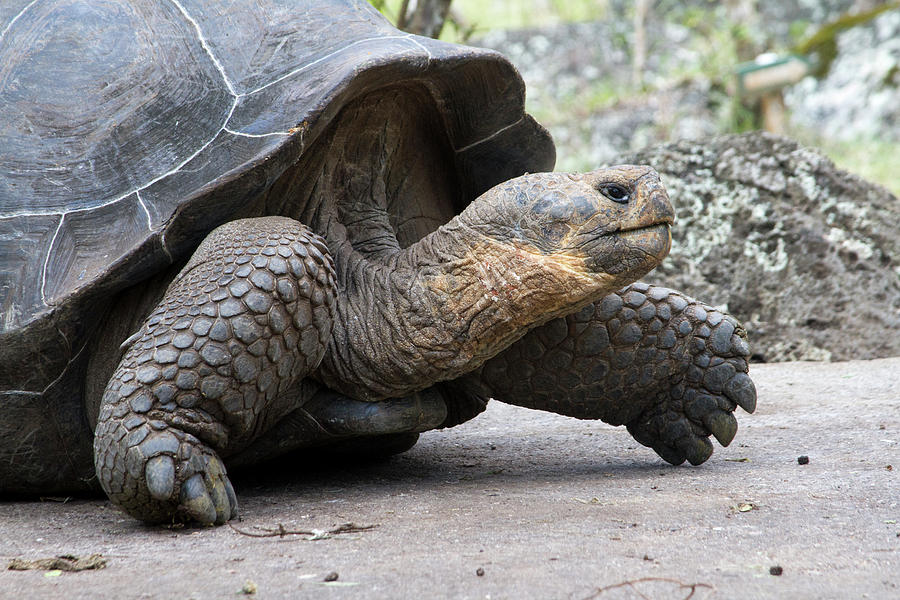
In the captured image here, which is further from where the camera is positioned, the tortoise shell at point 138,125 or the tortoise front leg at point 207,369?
the tortoise shell at point 138,125

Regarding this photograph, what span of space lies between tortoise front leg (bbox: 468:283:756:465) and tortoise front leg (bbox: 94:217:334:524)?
2.73 ft

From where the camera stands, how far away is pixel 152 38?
10.2 ft

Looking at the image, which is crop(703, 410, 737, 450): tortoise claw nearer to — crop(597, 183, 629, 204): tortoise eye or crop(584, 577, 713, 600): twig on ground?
crop(597, 183, 629, 204): tortoise eye

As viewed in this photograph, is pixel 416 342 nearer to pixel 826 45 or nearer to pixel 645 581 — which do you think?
pixel 645 581

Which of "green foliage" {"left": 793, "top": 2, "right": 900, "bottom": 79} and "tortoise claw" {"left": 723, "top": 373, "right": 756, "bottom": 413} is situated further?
"green foliage" {"left": 793, "top": 2, "right": 900, "bottom": 79}

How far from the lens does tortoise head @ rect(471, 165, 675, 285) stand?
276 centimetres

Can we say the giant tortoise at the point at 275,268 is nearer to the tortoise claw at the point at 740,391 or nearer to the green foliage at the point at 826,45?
the tortoise claw at the point at 740,391

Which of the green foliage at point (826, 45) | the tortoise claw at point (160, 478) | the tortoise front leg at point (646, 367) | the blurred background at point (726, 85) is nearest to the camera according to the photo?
the tortoise claw at point (160, 478)

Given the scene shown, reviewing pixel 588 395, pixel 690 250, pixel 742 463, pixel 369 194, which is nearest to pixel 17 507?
pixel 369 194

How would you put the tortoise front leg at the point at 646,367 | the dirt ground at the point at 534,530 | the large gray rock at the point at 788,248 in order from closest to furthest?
the dirt ground at the point at 534,530 → the tortoise front leg at the point at 646,367 → the large gray rock at the point at 788,248

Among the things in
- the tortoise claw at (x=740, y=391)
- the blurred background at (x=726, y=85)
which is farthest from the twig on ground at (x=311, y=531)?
the blurred background at (x=726, y=85)

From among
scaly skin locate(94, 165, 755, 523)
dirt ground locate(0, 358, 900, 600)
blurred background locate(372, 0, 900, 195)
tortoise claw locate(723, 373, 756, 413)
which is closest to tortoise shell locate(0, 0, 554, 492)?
scaly skin locate(94, 165, 755, 523)

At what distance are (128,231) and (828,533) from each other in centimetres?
199

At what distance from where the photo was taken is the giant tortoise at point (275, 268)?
262 centimetres
